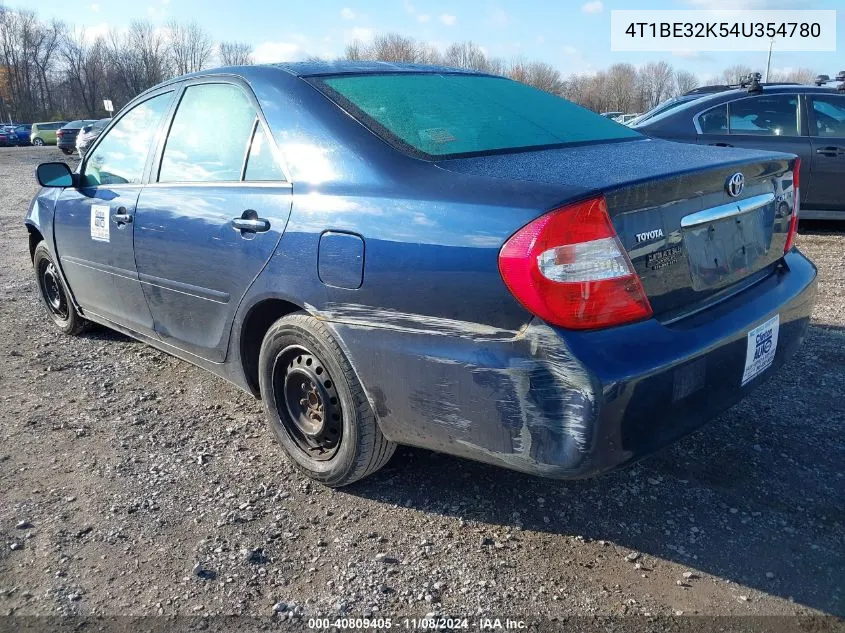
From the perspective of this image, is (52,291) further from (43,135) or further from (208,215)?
(43,135)

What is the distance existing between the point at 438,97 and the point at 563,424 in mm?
1550

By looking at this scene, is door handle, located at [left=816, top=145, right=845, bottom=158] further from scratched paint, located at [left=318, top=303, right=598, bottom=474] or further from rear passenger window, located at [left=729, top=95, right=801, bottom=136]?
scratched paint, located at [left=318, top=303, right=598, bottom=474]

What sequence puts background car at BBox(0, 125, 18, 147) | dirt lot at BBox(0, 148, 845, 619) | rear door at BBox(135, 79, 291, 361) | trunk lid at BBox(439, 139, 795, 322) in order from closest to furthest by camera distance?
trunk lid at BBox(439, 139, 795, 322), dirt lot at BBox(0, 148, 845, 619), rear door at BBox(135, 79, 291, 361), background car at BBox(0, 125, 18, 147)

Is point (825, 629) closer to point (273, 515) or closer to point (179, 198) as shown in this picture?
point (273, 515)

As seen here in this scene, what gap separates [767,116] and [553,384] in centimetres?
628

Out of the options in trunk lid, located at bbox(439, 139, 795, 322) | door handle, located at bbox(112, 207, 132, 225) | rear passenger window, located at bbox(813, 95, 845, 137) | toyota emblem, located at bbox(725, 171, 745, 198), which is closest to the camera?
trunk lid, located at bbox(439, 139, 795, 322)

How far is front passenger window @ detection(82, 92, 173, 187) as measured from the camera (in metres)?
3.48

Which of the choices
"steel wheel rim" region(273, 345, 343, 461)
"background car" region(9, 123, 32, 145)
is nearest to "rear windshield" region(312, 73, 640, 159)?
"steel wheel rim" region(273, 345, 343, 461)

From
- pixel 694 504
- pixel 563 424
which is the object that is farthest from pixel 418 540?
pixel 694 504

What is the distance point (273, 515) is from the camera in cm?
258

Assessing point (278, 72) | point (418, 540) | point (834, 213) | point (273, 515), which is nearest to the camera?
point (418, 540)

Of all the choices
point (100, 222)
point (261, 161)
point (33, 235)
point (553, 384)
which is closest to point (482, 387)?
point (553, 384)

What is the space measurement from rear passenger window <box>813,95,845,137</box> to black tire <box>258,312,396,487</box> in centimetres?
629

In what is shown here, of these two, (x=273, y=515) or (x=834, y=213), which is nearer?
(x=273, y=515)
